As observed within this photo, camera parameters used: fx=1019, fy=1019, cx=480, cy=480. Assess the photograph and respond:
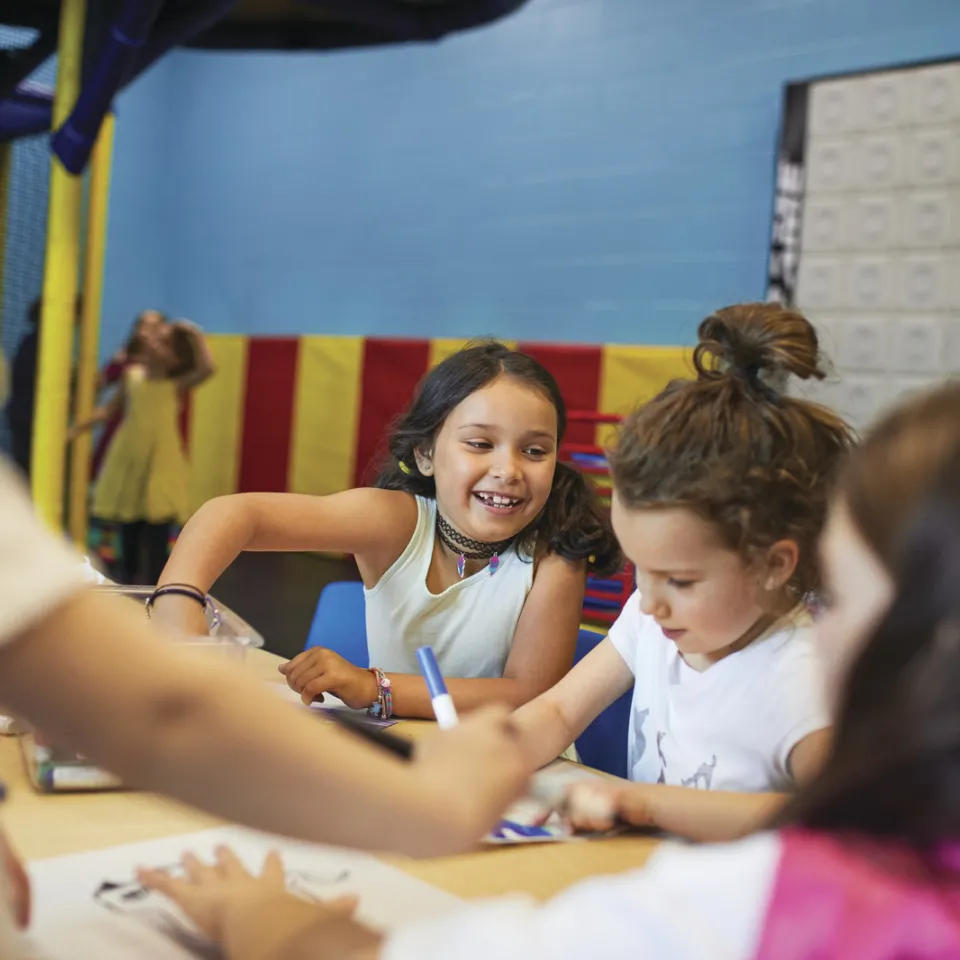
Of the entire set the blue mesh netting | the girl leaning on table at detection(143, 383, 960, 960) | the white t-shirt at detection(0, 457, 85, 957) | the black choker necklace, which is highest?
the blue mesh netting

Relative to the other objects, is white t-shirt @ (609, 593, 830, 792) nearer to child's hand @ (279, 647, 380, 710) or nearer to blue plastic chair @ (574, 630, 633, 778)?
blue plastic chair @ (574, 630, 633, 778)

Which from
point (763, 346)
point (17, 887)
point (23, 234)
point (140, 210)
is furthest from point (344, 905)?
point (140, 210)

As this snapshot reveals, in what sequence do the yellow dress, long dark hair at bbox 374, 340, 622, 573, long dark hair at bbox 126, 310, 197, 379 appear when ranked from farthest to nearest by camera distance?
1. long dark hair at bbox 126, 310, 197, 379
2. the yellow dress
3. long dark hair at bbox 374, 340, 622, 573

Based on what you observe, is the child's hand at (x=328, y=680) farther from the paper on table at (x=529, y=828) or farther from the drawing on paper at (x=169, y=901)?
the drawing on paper at (x=169, y=901)

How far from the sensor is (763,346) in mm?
914

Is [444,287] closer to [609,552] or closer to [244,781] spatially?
[609,552]

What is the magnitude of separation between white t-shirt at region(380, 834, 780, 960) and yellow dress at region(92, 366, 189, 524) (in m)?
3.64

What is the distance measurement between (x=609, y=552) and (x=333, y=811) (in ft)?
3.17

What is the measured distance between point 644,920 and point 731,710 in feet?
1.63

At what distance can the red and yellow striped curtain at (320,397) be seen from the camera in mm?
3621

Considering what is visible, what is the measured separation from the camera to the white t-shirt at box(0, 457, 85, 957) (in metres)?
0.37

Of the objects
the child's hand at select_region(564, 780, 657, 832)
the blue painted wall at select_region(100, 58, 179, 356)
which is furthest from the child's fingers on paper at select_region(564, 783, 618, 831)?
the blue painted wall at select_region(100, 58, 179, 356)

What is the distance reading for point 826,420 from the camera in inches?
35.7

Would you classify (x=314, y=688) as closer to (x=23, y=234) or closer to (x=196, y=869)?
(x=196, y=869)
